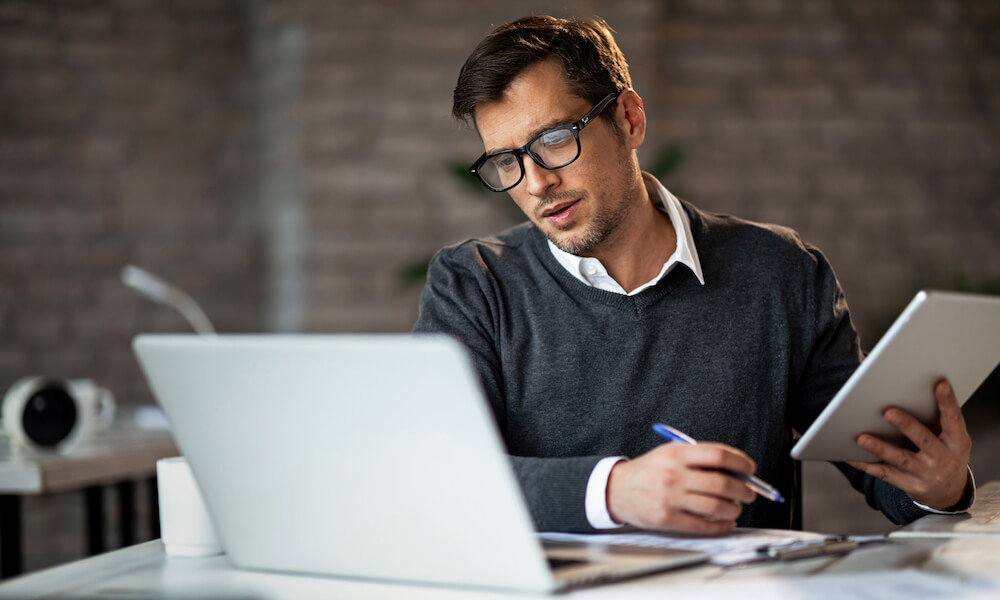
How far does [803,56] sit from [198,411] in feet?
11.6

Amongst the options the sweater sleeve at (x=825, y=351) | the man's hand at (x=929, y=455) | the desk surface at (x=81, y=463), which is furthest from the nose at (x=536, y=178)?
the desk surface at (x=81, y=463)

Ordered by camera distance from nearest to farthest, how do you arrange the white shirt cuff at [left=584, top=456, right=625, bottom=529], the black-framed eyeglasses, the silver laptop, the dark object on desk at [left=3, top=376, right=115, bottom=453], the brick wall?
1. the silver laptop
2. the white shirt cuff at [left=584, top=456, right=625, bottom=529]
3. the black-framed eyeglasses
4. the dark object on desk at [left=3, top=376, right=115, bottom=453]
5. the brick wall

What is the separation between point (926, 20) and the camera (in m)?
3.88

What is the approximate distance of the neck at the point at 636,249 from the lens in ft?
4.90

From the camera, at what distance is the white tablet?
921 mm

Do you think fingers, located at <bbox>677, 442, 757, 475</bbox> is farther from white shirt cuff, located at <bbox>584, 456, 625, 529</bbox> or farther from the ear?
the ear

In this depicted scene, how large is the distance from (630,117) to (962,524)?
2.55 feet

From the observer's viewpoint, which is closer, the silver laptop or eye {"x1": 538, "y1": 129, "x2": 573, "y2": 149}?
the silver laptop

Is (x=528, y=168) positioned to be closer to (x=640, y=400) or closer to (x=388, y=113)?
(x=640, y=400)

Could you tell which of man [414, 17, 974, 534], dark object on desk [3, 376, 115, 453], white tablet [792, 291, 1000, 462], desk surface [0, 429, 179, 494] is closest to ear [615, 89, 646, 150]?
man [414, 17, 974, 534]

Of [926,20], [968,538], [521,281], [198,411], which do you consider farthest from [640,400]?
[926,20]

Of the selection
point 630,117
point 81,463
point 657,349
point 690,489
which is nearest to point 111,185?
point 81,463

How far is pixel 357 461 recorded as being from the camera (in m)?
0.75

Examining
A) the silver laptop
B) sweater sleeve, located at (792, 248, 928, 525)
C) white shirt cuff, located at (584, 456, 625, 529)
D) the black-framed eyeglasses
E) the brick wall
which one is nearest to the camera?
the silver laptop
